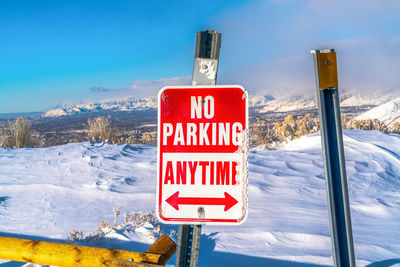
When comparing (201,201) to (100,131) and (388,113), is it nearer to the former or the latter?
(100,131)

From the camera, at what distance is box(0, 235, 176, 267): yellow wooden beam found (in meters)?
1.92

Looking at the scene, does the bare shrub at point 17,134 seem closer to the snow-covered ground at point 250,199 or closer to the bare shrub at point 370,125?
the snow-covered ground at point 250,199

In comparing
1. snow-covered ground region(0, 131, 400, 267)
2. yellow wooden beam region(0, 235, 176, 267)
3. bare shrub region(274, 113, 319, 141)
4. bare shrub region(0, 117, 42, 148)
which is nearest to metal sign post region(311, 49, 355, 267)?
yellow wooden beam region(0, 235, 176, 267)

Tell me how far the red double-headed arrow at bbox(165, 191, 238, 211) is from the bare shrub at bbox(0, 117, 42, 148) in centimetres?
962

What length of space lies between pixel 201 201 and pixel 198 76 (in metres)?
0.53

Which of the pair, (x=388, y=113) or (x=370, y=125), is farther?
(x=388, y=113)

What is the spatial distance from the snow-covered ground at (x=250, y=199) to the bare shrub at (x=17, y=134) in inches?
67.7

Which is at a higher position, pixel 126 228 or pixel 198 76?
pixel 198 76

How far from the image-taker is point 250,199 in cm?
470

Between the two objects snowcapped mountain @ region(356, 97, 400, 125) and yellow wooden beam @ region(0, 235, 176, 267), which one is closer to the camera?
yellow wooden beam @ region(0, 235, 176, 267)

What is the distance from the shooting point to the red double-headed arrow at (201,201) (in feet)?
4.56

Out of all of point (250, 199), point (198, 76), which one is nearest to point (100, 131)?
point (250, 199)

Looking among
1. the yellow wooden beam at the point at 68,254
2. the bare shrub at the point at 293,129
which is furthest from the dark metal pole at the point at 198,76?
the bare shrub at the point at 293,129

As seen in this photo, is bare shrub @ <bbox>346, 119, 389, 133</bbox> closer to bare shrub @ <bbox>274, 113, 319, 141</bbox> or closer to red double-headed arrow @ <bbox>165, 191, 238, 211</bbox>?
bare shrub @ <bbox>274, 113, 319, 141</bbox>
